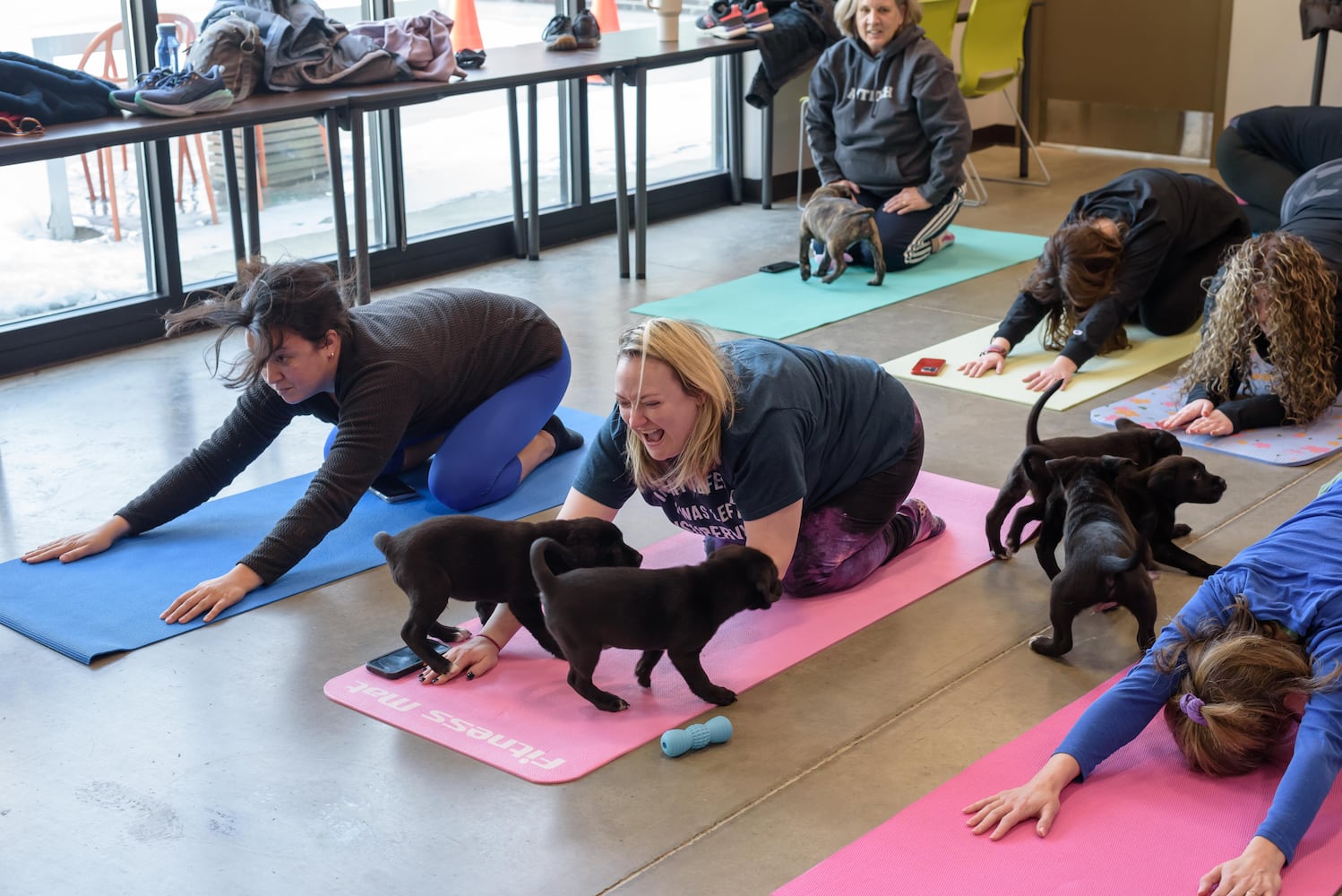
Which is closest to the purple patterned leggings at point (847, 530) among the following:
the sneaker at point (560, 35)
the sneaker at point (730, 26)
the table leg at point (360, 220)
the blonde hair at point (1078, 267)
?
the blonde hair at point (1078, 267)

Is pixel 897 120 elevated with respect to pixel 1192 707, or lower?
elevated

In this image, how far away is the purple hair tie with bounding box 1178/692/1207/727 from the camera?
252 cm

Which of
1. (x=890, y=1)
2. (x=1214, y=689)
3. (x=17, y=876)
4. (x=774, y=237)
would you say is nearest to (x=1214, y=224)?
(x=890, y=1)

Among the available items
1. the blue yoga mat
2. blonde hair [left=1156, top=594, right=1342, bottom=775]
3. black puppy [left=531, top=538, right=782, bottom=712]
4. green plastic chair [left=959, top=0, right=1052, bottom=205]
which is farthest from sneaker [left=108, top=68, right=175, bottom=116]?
green plastic chair [left=959, top=0, right=1052, bottom=205]

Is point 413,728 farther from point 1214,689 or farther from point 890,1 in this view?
point 890,1

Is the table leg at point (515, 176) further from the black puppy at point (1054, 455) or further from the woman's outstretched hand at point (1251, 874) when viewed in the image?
the woman's outstretched hand at point (1251, 874)

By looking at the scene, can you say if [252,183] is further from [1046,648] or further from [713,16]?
[1046,648]

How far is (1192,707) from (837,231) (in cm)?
385

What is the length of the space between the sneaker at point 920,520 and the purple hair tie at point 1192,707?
44.3 inches

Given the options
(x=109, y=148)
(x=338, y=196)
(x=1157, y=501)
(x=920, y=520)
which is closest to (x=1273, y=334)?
(x=1157, y=501)

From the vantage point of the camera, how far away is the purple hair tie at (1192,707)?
8.25ft

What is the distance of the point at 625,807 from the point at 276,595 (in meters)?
1.29

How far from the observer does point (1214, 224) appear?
5.12 metres

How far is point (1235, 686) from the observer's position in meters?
2.46
